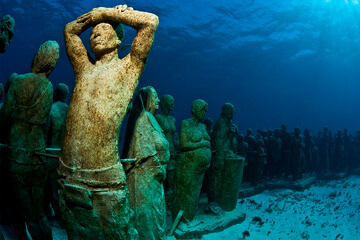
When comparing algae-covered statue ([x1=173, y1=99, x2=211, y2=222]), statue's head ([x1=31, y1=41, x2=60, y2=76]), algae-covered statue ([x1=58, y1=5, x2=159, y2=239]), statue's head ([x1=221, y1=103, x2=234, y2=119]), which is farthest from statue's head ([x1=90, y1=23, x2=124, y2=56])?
statue's head ([x1=221, y1=103, x2=234, y2=119])

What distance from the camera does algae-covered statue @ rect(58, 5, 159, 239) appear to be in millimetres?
1936

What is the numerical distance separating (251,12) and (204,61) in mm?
18641

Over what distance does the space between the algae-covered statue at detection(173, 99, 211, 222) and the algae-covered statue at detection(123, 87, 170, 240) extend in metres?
1.78

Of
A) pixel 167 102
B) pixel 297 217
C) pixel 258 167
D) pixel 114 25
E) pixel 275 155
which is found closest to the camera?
pixel 114 25

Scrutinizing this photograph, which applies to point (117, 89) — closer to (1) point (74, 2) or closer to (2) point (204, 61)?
(1) point (74, 2)

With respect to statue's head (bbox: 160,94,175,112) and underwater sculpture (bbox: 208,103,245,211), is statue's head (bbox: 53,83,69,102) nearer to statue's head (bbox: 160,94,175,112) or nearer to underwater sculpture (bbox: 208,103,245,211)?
statue's head (bbox: 160,94,175,112)

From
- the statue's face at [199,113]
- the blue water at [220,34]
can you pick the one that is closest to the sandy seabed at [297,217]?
the statue's face at [199,113]

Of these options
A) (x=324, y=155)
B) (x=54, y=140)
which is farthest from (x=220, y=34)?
(x=54, y=140)

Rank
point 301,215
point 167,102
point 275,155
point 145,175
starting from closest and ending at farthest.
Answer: point 145,175, point 167,102, point 301,215, point 275,155

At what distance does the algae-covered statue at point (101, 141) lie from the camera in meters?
1.94

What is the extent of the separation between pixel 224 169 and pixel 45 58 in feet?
14.3

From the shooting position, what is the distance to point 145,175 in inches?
103

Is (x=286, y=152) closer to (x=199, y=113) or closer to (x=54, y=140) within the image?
(x=199, y=113)

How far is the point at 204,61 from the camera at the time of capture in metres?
46.6
